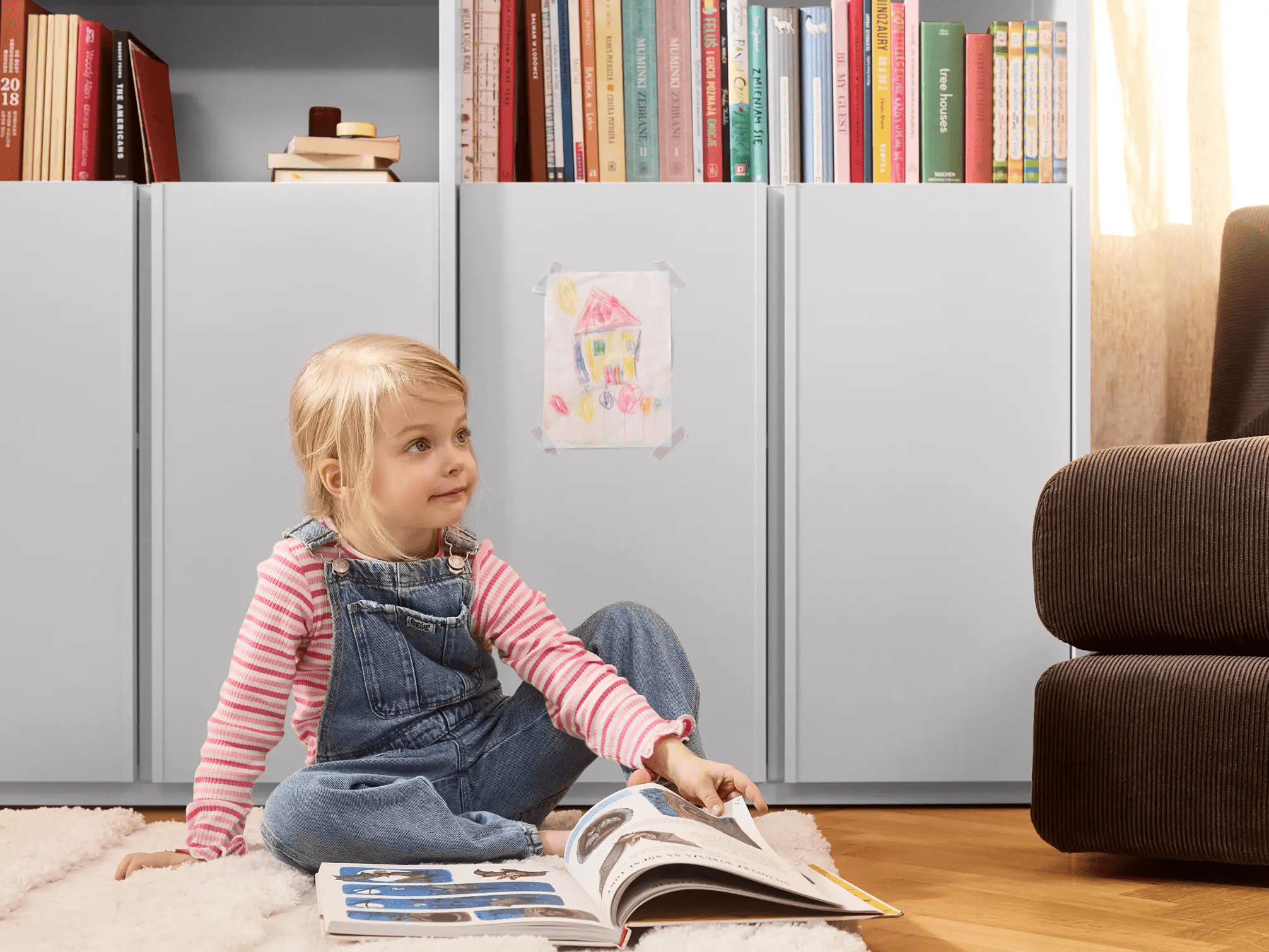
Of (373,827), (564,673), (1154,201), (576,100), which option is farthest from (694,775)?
(1154,201)

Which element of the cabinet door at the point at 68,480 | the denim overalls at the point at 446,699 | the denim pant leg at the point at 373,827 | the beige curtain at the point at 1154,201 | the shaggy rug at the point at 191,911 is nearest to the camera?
the shaggy rug at the point at 191,911

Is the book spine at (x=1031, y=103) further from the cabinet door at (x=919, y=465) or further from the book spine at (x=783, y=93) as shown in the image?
the book spine at (x=783, y=93)

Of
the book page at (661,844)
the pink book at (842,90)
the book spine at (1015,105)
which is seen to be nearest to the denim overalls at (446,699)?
the book page at (661,844)

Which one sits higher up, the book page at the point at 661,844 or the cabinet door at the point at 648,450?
the cabinet door at the point at 648,450

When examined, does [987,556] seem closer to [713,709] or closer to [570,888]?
[713,709]

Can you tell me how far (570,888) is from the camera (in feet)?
3.08

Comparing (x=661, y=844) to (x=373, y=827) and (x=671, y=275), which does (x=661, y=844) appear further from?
(x=671, y=275)

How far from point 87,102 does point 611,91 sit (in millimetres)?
748

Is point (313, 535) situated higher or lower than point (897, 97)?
lower

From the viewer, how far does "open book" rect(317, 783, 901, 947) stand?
0.83 metres

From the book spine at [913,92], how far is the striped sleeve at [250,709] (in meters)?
1.08

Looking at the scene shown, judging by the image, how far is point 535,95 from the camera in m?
1.71

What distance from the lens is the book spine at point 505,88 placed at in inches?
67.1

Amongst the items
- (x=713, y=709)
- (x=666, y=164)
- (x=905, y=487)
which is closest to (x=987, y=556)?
(x=905, y=487)
